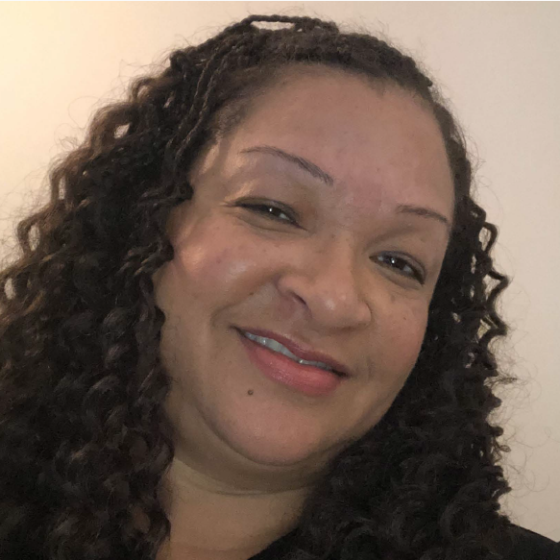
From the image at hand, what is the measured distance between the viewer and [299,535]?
0.78 metres

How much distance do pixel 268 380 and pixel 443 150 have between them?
49 cm

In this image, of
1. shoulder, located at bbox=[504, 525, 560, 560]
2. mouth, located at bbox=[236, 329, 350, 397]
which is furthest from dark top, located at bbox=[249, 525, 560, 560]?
mouth, located at bbox=[236, 329, 350, 397]

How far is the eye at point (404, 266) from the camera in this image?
32.1 inches

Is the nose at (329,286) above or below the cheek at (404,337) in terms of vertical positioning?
above

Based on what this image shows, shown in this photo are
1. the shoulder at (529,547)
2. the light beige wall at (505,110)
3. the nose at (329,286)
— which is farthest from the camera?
the light beige wall at (505,110)

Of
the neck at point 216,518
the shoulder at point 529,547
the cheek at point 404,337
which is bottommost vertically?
the neck at point 216,518

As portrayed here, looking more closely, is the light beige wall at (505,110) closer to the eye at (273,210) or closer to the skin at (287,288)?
the skin at (287,288)

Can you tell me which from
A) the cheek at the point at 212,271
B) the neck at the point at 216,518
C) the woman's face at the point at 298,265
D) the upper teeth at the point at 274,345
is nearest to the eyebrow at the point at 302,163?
the woman's face at the point at 298,265

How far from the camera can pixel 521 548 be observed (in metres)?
0.79

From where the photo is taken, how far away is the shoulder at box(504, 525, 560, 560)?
77cm

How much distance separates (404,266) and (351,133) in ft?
0.80

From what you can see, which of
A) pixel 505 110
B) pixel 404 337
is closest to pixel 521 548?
pixel 404 337

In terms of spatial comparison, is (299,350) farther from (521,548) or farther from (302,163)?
(521,548)

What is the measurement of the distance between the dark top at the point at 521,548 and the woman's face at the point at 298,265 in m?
0.12
